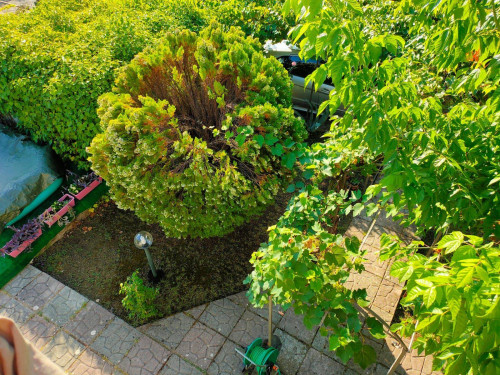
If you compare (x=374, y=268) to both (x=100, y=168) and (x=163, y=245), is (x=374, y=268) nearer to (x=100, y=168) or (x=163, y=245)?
(x=163, y=245)

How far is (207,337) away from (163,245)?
6.03 feet

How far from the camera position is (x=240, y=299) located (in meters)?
5.29

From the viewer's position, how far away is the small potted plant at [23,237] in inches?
219

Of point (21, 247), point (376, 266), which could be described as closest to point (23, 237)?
point (21, 247)

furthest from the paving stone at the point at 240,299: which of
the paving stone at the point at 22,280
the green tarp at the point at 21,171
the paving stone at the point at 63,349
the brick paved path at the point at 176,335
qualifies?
the green tarp at the point at 21,171

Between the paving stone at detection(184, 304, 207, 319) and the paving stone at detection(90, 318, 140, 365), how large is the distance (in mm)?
759

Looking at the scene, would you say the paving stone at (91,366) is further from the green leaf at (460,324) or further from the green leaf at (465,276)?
the green leaf at (465,276)

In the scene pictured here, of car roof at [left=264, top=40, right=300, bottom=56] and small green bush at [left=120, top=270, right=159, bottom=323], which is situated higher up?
car roof at [left=264, top=40, right=300, bottom=56]

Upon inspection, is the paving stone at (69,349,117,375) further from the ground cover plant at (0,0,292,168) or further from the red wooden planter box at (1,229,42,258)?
the ground cover plant at (0,0,292,168)

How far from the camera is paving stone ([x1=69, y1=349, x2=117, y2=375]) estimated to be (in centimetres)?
451

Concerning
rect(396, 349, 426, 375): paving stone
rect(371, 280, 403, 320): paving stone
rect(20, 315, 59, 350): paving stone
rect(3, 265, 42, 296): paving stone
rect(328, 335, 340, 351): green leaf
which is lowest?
rect(396, 349, 426, 375): paving stone

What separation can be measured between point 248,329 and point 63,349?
8.29 ft

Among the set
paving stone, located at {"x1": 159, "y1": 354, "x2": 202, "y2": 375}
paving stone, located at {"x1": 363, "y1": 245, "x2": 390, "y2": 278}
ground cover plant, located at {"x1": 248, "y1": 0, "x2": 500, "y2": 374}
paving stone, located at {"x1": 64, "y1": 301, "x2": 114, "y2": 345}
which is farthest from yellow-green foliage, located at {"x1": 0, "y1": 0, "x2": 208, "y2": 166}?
paving stone, located at {"x1": 363, "y1": 245, "x2": 390, "y2": 278}

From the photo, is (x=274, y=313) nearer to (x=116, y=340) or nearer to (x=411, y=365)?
(x=411, y=365)
